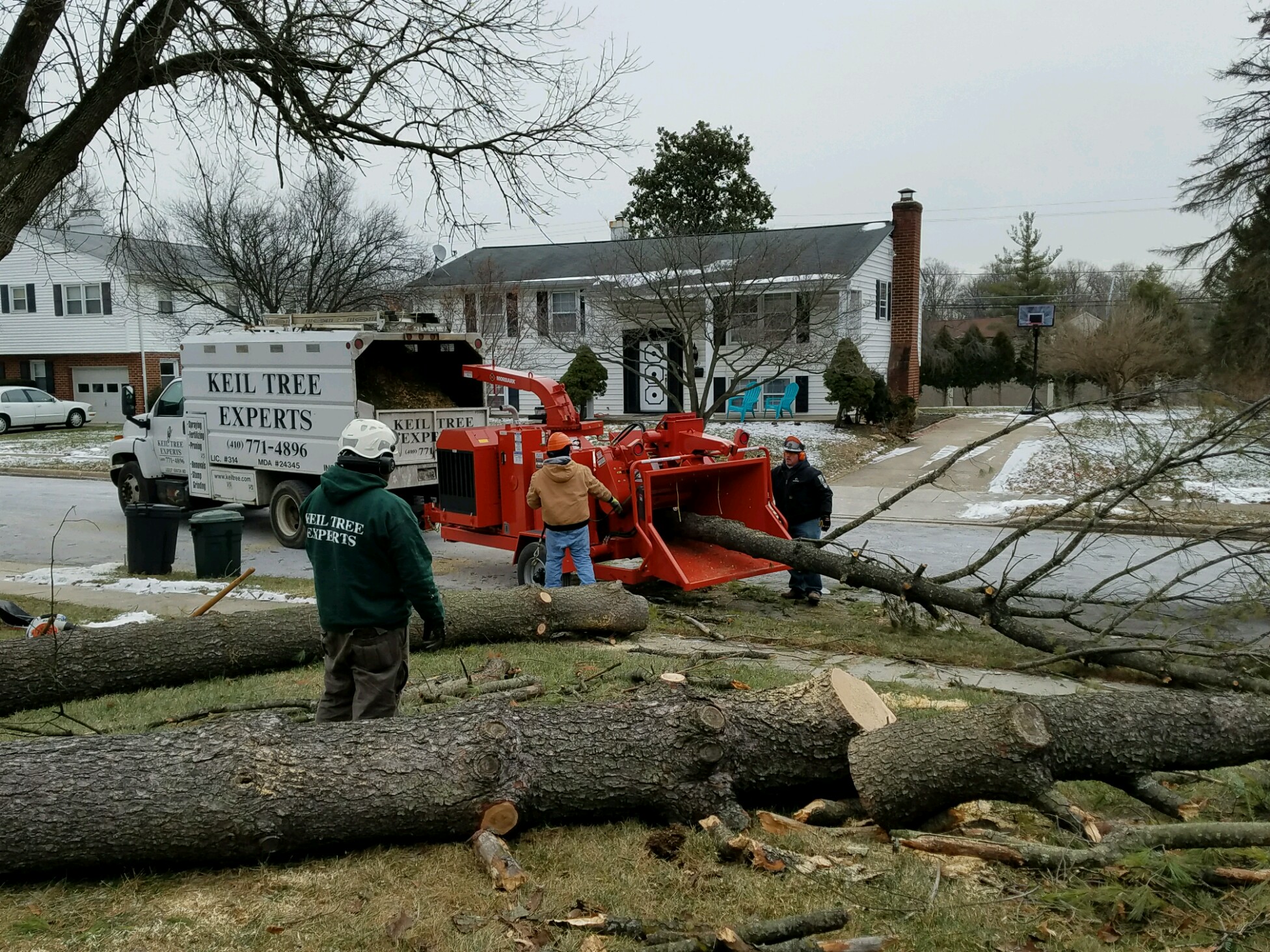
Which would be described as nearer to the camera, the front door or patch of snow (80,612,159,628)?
patch of snow (80,612,159,628)

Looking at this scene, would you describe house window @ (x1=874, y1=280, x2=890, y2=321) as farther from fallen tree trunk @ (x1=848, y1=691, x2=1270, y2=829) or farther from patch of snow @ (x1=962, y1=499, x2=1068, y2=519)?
fallen tree trunk @ (x1=848, y1=691, x2=1270, y2=829)

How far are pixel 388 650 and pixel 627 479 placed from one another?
4683 millimetres

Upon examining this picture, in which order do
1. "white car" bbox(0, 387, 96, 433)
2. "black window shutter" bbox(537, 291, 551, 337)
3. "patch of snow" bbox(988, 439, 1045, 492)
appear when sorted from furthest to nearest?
"white car" bbox(0, 387, 96, 433) → "black window shutter" bbox(537, 291, 551, 337) → "patch of snow" bbox(988, 439, 1045, 492)

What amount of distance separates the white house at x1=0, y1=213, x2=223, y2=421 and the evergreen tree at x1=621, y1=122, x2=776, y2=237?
17.8 m

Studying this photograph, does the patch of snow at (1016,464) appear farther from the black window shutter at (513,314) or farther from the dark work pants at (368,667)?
the dark work pants at (368,667)

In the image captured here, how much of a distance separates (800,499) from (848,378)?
1520 cm

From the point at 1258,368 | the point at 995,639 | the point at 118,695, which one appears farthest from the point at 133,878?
the point at 1258,368

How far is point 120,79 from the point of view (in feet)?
29.5

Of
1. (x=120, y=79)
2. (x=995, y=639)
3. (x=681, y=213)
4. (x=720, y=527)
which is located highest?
(x=681, y=213)

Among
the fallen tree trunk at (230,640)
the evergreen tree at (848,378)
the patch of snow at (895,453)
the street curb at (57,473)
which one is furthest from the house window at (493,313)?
the fallen tree trunk at (230,640)

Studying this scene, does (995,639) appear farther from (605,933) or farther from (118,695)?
(118,695)

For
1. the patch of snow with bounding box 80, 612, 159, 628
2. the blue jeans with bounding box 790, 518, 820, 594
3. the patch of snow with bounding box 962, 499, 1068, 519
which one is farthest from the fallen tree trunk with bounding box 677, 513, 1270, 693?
the patch of snow with bounding box 962, 499, 1068, 519

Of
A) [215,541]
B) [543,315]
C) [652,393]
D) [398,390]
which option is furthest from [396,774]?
[652,393]

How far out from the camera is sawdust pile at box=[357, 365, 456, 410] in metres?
12.8
